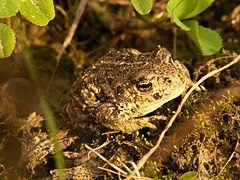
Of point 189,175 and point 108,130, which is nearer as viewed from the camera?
point 189,175

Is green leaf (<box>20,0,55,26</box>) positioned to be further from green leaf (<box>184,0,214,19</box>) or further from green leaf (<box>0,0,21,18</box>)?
green leaf (<box>184,0,214,19</box>)

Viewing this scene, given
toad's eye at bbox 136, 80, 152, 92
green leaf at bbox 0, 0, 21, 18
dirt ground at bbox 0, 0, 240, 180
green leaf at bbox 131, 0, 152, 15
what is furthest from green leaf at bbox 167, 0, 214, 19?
green leaf at bbox 0, 0, 21, 18

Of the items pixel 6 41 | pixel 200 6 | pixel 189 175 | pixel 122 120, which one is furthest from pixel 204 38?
pixel 6 41

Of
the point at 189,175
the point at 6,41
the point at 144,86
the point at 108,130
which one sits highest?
the point at 6,41

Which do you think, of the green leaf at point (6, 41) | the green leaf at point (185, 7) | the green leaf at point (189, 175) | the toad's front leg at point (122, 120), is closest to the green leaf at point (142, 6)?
the green leaf at point (185, 7)

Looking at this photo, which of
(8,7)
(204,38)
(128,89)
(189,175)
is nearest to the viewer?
(189,175)

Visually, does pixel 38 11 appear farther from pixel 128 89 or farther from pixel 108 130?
pixel 108 130

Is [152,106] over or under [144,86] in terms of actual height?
under
